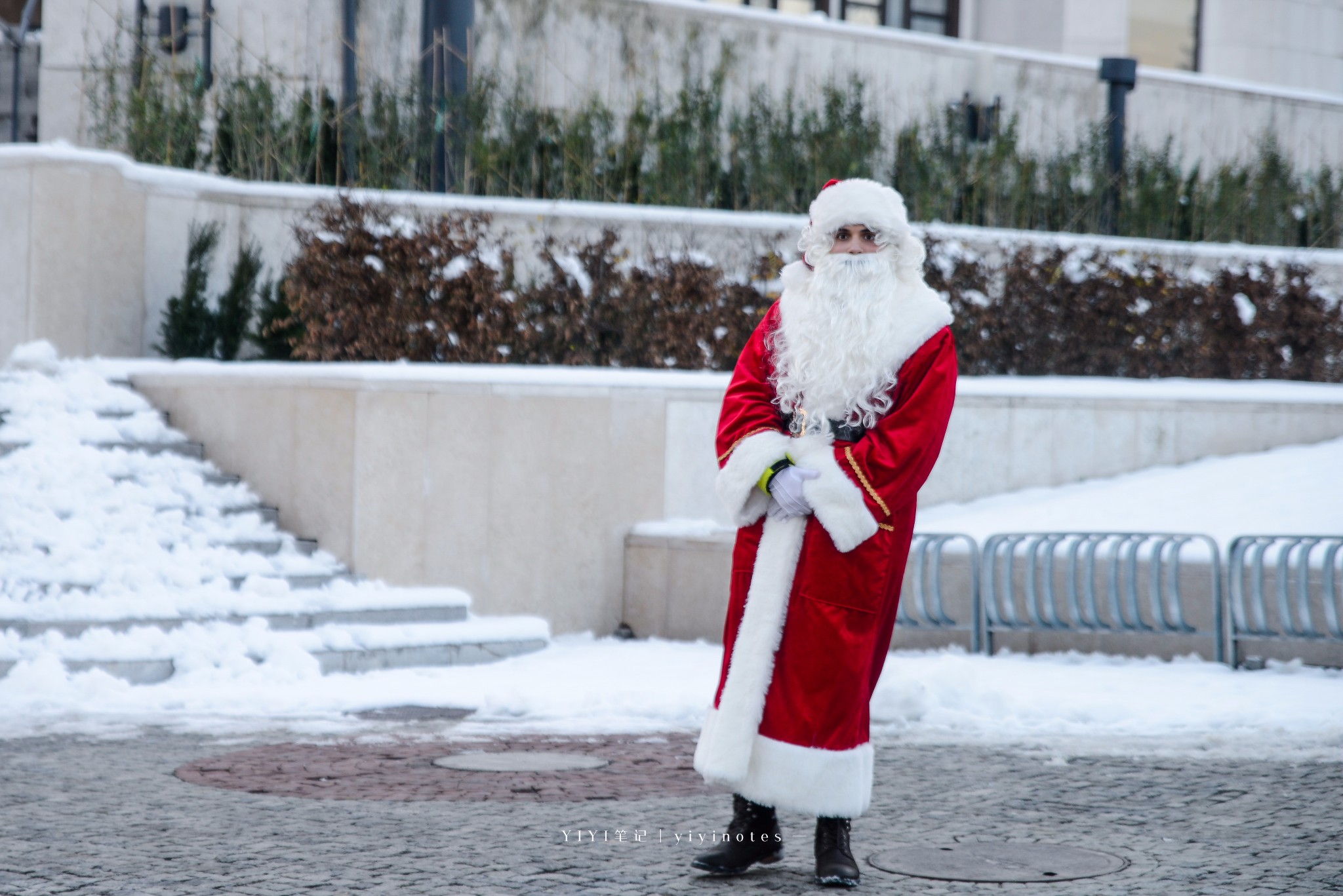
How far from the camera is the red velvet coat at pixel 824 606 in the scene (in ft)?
16.2

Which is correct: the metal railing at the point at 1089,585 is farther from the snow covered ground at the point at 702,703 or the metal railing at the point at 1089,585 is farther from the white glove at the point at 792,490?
the white glove at the point at 792,490

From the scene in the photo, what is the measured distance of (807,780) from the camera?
16.1 ft

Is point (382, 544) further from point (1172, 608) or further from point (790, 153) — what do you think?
point (790, 153)

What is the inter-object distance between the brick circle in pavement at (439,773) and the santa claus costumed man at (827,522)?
4.19 ft

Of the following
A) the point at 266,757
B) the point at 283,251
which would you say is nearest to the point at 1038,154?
the point at 283,251

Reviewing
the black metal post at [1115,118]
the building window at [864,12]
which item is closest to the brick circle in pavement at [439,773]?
the black metal post at [1115,118]

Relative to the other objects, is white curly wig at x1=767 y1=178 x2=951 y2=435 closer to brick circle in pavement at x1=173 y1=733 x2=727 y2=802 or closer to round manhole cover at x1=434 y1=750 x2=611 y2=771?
brick circle in pavement at x1=173 y1=733 x2=727 y2=802

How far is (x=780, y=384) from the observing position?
531 centimetres

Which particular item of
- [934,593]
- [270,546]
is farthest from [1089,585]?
[270,546]

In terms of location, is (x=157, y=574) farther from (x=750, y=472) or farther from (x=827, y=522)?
(x=827, y=522)

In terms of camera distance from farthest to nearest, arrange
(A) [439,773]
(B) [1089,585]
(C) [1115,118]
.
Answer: (C) [1115,118]
(B) [1089,585]
(A) [439,773]

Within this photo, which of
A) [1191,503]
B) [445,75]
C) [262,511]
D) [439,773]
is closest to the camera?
[439,773]

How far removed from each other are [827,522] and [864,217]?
942 mm

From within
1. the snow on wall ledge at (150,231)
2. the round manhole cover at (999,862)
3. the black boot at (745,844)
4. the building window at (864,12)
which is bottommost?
the round manhole cover at (999,862)
